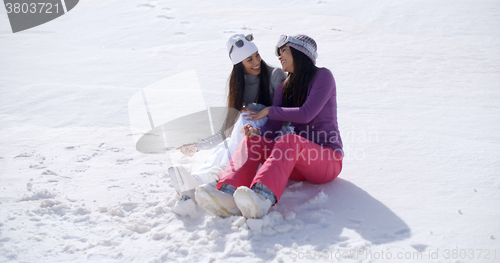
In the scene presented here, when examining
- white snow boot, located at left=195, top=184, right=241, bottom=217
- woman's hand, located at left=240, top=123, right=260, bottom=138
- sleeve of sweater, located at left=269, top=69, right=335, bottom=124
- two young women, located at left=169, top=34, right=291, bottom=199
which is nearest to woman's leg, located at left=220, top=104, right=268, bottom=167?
two young women, located at left=169, top=34, right=291, bottom=199

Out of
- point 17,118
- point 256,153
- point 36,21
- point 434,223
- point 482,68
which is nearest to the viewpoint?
point 434,223

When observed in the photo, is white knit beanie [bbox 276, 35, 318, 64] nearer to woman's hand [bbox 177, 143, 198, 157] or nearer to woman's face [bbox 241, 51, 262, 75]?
woman's face [bbox 241, 51, 262, 75]

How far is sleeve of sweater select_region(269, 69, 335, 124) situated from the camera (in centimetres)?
247

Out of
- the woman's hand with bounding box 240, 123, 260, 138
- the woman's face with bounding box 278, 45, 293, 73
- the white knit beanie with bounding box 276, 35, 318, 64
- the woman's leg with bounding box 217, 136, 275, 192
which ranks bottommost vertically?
the woman's leg with bounding box 217, 136, 275, 192

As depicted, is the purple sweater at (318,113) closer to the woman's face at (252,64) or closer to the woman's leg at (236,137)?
the woman's leg at (236,137)

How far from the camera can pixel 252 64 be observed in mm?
3018

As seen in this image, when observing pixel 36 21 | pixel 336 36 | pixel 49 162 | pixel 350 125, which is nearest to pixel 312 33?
pixel 336 36

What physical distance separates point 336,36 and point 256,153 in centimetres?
659

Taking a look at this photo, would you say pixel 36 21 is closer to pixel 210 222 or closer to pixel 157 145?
pixel 157 145

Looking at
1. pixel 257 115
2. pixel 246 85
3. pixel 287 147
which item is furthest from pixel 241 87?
pixel 287 147

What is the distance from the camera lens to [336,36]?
8.30 metres

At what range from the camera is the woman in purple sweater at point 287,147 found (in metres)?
2.11

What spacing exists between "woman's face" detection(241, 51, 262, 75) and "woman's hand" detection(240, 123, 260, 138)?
665 mm

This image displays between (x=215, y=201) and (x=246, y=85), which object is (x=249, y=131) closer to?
(x=215, y=201)
